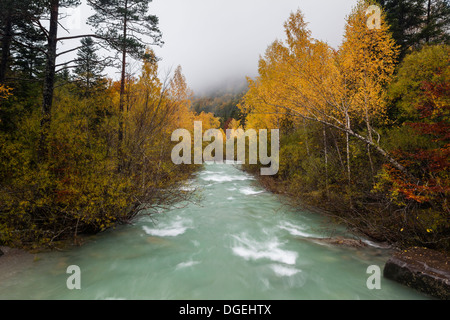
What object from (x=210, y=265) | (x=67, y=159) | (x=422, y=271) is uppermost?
(x=67, y=159)

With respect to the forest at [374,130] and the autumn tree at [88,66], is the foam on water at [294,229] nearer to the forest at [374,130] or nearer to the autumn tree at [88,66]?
the forest at [374,130]

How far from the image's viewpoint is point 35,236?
553cm

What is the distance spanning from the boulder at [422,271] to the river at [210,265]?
20 centimetres

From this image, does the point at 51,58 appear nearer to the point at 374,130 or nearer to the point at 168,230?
the point at 168,230

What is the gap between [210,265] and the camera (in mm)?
5340

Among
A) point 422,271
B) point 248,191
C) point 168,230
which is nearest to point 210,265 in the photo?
point 168,230

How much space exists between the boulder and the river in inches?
8.0

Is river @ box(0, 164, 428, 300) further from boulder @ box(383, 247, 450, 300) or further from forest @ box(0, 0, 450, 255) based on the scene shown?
forest @ box(0, 0, 450, 255)

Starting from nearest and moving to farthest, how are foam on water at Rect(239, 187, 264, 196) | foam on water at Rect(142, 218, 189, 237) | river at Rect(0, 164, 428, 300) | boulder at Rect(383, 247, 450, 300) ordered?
boulder at Rect(383, 247, 450, 300) → river at Rect(0, 164, 428, 300) → foam on water at Rect(142, 218, 189, 237) → foam on water at Rect(239, 187, 264, 196)

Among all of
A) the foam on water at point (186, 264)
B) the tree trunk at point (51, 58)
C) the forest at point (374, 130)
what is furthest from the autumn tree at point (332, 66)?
the tree trunk at point (51, 58)

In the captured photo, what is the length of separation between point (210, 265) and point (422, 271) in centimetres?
469

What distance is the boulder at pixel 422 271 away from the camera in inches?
151

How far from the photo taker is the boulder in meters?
3.82

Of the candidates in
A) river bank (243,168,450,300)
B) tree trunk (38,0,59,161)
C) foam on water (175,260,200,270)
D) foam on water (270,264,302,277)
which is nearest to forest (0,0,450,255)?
tree trunk (38,0,59,161)
